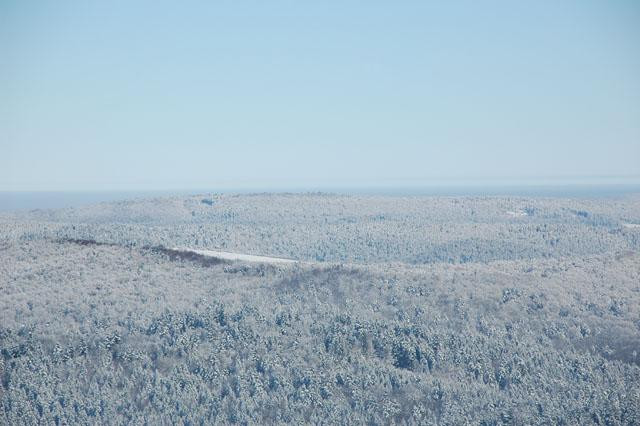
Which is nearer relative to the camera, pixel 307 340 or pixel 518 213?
pixel 307 340

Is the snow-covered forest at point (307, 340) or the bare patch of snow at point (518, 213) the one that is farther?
the bare patch of snow at point (518, 213)

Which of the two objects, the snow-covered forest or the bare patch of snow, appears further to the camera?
the bare patch of snow

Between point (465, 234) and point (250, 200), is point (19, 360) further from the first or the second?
point (250, 200)

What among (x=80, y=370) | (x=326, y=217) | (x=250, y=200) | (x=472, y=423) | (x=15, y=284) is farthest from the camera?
(x=250, y=200)

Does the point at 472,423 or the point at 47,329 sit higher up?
the point at 47,329

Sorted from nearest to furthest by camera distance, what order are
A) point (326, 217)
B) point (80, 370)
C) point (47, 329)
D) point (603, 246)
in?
point (80, 370) → point (47, 329) → point (603, 246) → point (326, 217)

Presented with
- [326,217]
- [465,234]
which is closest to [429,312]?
[465,234]

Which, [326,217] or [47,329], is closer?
[47,329]
